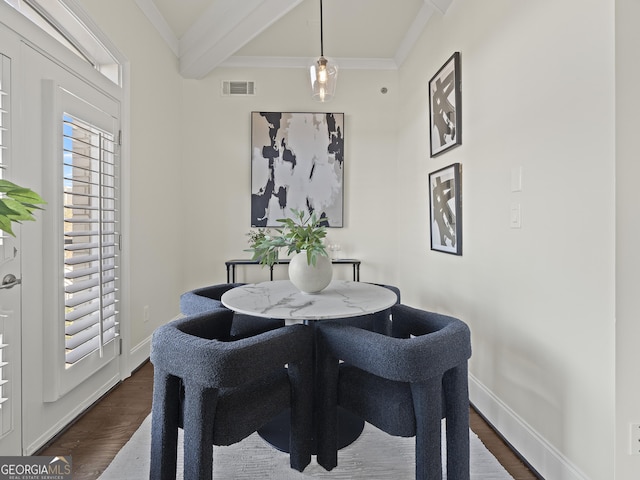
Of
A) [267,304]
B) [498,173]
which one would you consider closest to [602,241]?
[498,173]

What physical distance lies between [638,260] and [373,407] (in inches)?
44.2

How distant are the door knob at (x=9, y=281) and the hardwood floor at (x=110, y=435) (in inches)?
35.2

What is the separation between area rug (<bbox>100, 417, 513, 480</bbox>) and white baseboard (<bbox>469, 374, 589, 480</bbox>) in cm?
16

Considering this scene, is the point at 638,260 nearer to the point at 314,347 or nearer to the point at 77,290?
the point at 314,347

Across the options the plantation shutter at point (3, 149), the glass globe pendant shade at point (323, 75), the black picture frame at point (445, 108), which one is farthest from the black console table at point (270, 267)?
the plantation shutter at point (3, 149)

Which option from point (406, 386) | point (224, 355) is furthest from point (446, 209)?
point (224, 355)

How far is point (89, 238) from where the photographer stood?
214cm

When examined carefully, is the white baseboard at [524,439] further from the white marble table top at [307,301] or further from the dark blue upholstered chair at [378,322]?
the white marble table top at [307,301]

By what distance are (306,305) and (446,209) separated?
4.92ft

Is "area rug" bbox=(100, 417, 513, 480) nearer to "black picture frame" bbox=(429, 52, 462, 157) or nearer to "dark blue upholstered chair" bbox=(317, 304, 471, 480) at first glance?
"dark blue upholstered chair" bbox=(317, 304, 471, 480)

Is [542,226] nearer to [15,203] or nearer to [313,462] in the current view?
[313,462]

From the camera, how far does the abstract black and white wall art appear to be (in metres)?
3.80

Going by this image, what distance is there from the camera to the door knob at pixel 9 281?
5.02 ft

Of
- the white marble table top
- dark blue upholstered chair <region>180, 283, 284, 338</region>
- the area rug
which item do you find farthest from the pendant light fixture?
the area rug
